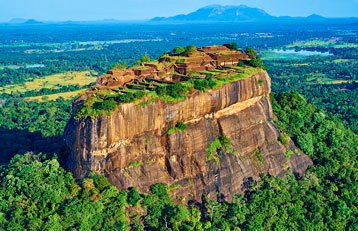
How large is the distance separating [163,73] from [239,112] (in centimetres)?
955

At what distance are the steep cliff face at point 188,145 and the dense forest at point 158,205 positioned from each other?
4.21ft

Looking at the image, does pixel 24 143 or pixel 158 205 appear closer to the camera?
pixel 158 205

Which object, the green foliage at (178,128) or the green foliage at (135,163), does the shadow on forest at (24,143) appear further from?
the green foliage at (178,128)

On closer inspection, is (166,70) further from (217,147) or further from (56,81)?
(56,81)

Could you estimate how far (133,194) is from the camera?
30641mm

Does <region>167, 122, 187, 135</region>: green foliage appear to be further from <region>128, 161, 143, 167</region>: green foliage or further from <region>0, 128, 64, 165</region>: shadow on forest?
<region>0, 128, 64, 165</region>: shadow on forest

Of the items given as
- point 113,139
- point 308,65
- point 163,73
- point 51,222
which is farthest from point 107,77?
point 308,65

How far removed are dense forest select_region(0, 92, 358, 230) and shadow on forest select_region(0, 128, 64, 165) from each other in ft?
23.1

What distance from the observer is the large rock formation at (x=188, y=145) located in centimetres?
3127

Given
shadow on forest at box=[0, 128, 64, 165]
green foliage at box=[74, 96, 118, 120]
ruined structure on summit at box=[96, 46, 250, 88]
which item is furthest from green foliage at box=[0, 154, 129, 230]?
shadow on forest at box=[0, 128, 64, 165]

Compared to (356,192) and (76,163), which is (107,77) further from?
(356,192)

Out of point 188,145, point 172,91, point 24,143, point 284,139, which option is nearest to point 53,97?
point 24,143

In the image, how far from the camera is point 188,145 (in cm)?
3403

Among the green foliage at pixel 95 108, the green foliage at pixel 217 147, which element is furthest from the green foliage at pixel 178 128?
the green foliage at pixel 95 108
